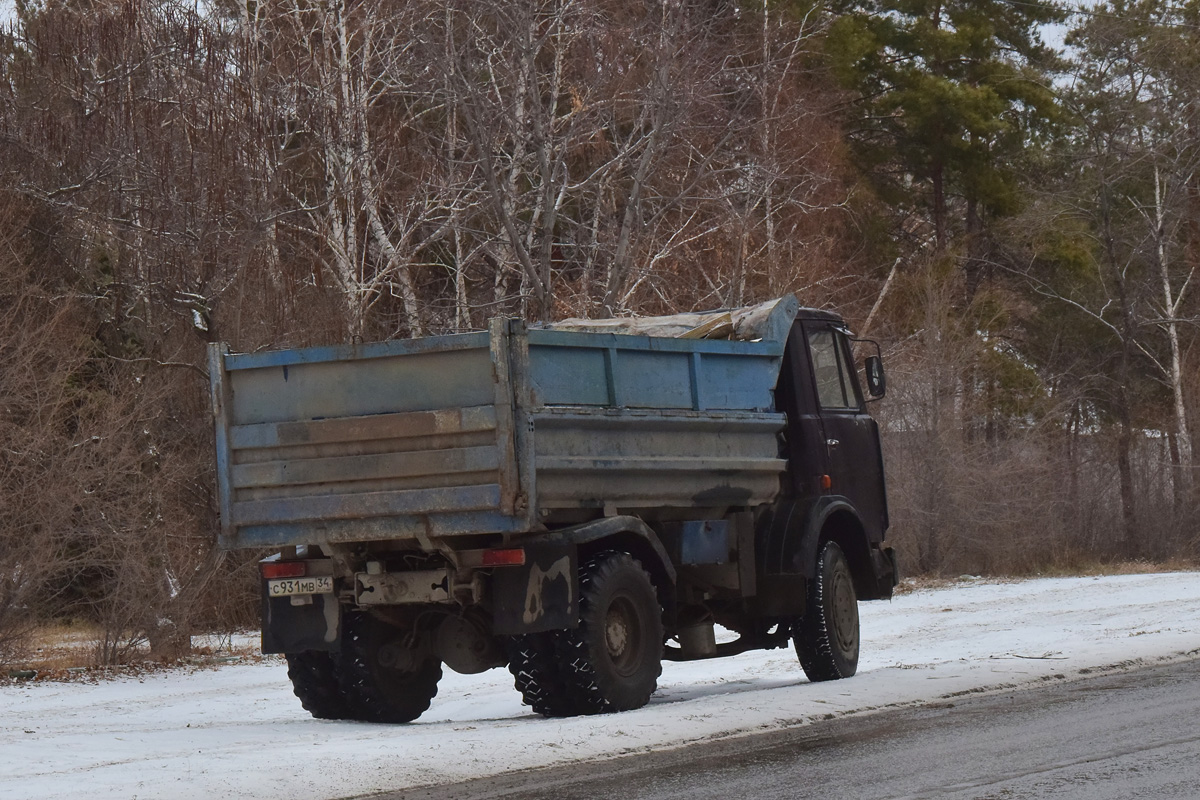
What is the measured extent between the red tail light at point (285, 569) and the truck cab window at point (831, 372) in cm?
410

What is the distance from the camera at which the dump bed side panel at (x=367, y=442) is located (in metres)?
9.28

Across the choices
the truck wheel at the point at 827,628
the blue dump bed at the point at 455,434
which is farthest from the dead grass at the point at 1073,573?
the blue dump bed at the point at 455,434

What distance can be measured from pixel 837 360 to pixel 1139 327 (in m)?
25.4

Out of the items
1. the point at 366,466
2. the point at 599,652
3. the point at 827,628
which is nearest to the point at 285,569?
the point at 366,466

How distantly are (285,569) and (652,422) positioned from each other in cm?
242

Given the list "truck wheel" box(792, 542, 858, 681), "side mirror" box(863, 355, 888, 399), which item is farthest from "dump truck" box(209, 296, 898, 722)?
"side mirror" box(863, 355, 888, 399)

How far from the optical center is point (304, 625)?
10.2 meters

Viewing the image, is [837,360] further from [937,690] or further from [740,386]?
[937,690]

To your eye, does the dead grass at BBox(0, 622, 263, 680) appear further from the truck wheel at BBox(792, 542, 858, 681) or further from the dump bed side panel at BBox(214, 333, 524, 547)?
the truck wheel at BBox(792, 542, 858, 681)

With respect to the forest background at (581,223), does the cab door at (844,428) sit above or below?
below

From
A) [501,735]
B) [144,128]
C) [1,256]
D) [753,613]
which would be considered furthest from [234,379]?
[144,128]

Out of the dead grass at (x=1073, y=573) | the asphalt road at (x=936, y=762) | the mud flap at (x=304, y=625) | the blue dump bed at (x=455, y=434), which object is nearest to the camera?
the asphalt road at (x=936, y=762)

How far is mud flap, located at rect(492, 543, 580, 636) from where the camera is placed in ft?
31.3

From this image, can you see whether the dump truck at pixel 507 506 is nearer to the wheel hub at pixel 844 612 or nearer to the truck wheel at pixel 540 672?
the truck wheel at pixel 540 672
